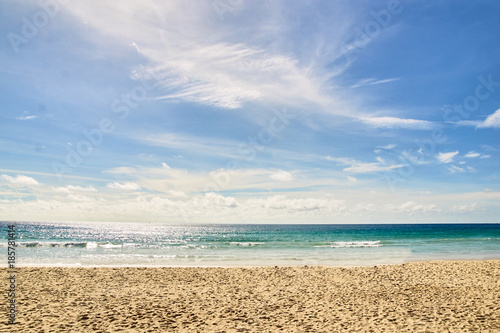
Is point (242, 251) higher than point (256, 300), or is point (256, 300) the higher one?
point (256, 300)

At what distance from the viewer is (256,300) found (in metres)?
11.4

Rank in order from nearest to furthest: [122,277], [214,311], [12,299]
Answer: [214,311] < [12,299] < [122,277]

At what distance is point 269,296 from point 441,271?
1196cm

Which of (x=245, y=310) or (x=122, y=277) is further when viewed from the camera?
(x=122, y=277)

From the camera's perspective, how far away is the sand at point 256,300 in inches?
340

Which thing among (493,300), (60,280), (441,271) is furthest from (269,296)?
(441,271)

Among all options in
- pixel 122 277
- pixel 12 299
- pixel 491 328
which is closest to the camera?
pixel 491 328

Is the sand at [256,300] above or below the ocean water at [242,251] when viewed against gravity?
above

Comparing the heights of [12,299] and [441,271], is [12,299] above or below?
above

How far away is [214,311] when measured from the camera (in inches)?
396

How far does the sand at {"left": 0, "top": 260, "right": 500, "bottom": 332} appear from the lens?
8.64 metres

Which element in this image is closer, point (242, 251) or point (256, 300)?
point (256, 300)

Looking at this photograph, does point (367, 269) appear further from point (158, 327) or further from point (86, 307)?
point (86, 307)

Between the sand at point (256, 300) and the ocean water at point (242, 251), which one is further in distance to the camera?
the ocean water at point (242, 251)
